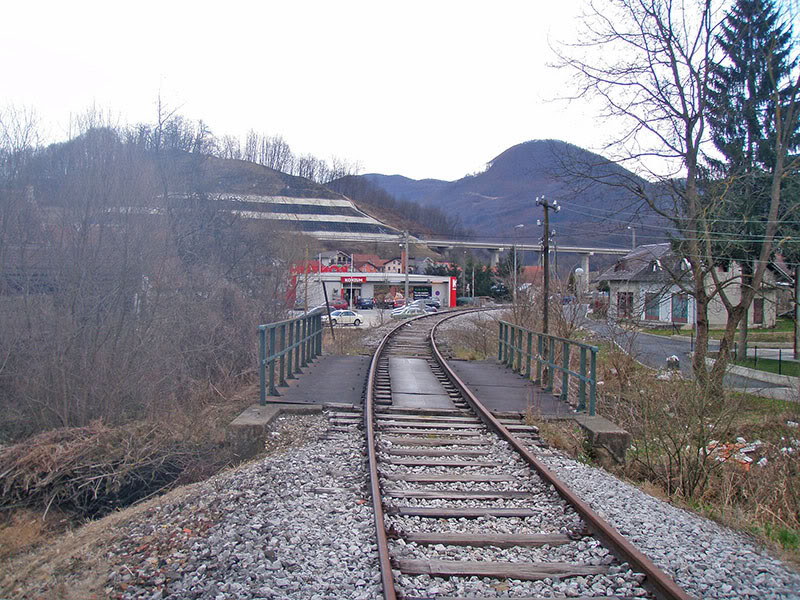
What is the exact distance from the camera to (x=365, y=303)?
69750mm

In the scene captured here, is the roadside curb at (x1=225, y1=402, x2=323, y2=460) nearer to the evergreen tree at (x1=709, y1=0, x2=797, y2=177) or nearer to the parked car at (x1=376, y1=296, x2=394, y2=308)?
the evergreen tree at (x1=709, y1=0, x2=797, y2=177)

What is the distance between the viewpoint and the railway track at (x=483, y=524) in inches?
168

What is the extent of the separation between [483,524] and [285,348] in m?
6.85

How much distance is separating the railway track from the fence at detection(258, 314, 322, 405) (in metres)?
1.95

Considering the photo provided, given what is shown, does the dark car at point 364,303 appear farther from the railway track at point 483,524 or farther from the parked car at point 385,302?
the railway track at point 483,524

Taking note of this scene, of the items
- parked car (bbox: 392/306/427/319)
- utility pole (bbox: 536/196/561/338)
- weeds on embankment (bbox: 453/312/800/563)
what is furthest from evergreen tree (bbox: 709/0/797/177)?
parked car (bbox: 392/306/427/319)

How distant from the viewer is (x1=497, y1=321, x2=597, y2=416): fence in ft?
32.7

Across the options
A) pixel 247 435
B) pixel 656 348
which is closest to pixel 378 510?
pixel 247 435

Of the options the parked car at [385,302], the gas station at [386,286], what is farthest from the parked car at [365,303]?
the gas station at [386,286]

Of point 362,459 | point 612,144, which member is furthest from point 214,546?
point 612,144

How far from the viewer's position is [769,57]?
1919cm

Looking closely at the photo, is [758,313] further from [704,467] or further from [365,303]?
[704,467]

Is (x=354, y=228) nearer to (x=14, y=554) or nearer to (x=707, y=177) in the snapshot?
(x=707, y=177)

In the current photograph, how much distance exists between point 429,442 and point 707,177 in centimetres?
1592
